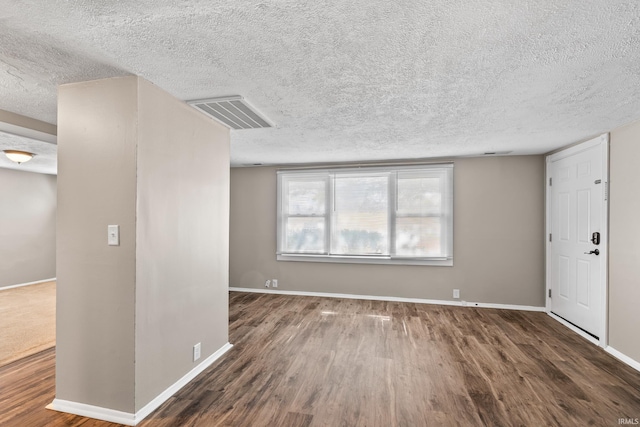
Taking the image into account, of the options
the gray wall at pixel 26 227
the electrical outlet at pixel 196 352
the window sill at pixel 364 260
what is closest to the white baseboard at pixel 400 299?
the window sill at pixel 364 260

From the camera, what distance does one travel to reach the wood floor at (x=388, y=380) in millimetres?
2094

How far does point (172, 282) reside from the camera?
2332 mm

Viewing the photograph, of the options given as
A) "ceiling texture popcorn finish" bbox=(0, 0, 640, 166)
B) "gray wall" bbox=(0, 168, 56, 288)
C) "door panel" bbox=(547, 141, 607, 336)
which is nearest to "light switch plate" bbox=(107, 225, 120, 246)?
"ceiling texture popcorn finish" bbox=(0, 0, 640, 166)

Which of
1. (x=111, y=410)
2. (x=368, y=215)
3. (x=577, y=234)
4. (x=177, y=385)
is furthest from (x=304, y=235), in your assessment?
(x=577, y=234)

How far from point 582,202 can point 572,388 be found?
2281mm

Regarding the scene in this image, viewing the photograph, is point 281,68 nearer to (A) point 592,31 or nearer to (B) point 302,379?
(A) point 592,31

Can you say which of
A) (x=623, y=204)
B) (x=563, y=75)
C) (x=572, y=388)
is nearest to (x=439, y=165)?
(x=623, y=204)

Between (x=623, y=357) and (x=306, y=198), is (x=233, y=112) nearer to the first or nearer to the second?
(x=306, y=198)

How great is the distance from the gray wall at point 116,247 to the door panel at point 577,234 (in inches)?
172

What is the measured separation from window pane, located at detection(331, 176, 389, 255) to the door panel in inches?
92.3

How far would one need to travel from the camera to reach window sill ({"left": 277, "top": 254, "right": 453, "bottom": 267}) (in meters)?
4.78

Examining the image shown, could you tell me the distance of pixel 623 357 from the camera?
2.92 meters

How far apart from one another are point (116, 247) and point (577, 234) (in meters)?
4.91

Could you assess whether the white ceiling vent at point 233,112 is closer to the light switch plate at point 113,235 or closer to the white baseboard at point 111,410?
the light switch plate at point 113,235
